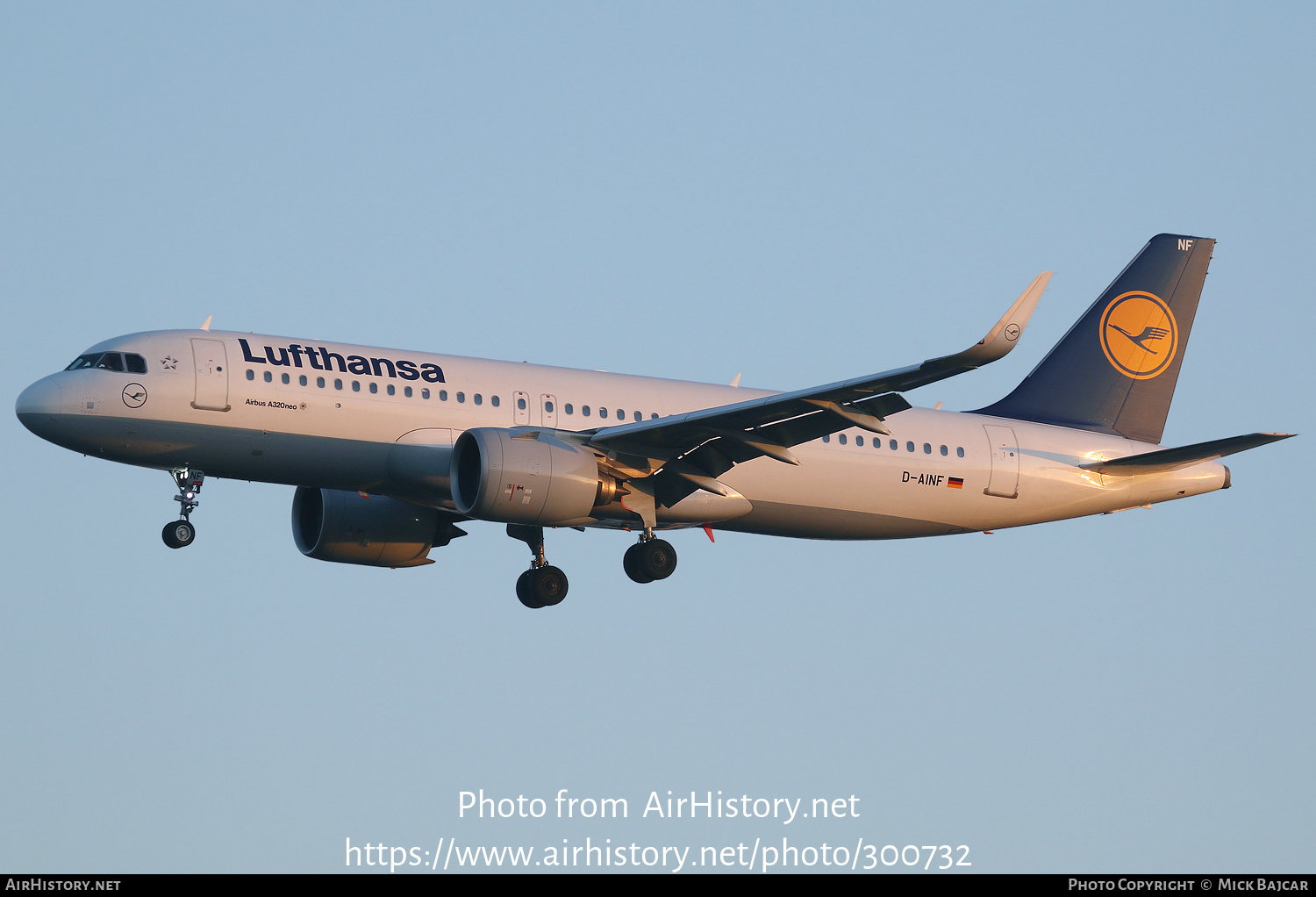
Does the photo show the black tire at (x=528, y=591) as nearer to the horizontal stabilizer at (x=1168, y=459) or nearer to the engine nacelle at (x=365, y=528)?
the engine nacelle at (x=365, y=528)

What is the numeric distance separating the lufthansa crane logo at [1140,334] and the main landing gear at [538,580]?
48.1 feet

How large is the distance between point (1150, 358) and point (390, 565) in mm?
19097

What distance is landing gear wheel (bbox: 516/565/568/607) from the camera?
120 feet

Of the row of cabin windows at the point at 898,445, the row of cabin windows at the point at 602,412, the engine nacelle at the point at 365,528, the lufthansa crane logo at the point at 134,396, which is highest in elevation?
the row of cabin windows at the point at 898,445

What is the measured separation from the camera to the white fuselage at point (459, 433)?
105 ft

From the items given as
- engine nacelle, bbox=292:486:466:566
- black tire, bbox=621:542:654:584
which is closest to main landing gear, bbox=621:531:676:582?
black tire, bbox=621:542:654:584

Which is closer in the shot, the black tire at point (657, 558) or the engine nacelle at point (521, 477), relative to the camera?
the engine nacelle at point (521, 477)

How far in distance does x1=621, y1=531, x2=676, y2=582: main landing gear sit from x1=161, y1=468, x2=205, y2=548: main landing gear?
29.1 feet

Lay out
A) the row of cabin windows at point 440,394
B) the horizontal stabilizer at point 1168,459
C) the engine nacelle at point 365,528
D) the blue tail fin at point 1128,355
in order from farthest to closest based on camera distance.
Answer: the blue tail fin at point 1128,355
the engine nacelle at point 365,528
the horizontal stabilizer at point 1168,459
the row of cabin windows at point 440,394

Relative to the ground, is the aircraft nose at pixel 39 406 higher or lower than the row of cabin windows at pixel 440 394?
lower

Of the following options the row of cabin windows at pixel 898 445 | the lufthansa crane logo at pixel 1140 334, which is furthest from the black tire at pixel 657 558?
the lufthansa crane logo at pixel 1140 334

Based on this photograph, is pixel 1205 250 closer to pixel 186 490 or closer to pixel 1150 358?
pixel 1150 358

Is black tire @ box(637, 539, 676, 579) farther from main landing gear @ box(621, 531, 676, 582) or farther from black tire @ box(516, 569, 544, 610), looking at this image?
black tire @ box(516, 569, 544, 610)

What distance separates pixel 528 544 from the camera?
3738 centimetres
